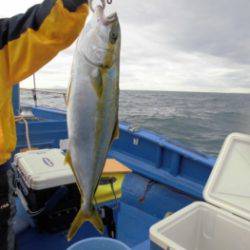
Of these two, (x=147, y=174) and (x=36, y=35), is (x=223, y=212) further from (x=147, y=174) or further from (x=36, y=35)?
(x=147, y=174)

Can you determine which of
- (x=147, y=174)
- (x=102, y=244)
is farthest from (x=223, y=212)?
(x=147, y=174)

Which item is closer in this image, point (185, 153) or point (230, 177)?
point (230, 177)

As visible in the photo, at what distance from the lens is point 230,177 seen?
8.59 feet

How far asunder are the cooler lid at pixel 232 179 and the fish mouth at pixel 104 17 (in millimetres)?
1770

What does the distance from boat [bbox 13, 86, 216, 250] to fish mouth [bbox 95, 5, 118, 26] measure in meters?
2.56

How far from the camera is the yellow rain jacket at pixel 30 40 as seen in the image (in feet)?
5.49

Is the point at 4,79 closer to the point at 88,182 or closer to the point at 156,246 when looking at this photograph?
the point at 88,182

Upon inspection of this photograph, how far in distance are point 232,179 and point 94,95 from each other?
172 centimetres

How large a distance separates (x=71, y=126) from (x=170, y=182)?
11.4ft

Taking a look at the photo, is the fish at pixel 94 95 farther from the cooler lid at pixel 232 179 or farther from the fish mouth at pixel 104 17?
the cooler lid at pixel 232 179

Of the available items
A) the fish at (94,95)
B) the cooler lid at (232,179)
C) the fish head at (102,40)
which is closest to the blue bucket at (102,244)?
the cooler lid at (232,179)

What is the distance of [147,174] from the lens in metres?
4.98

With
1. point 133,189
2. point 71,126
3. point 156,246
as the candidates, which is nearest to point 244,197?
point 156,246

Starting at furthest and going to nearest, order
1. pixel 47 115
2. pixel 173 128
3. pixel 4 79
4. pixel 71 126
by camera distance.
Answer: pixel 173 128, pixel 47 115, pixel 4 79, pixel 71 126
